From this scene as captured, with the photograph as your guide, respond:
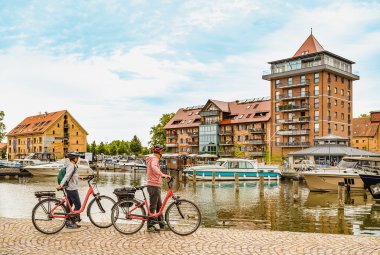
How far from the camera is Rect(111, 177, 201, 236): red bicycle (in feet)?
36.9

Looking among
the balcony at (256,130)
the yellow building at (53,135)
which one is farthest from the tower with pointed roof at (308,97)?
the yellow building at (53,135)

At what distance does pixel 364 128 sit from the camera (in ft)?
391

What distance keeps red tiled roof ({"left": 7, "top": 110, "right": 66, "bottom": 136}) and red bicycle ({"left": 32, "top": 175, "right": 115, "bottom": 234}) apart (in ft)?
334

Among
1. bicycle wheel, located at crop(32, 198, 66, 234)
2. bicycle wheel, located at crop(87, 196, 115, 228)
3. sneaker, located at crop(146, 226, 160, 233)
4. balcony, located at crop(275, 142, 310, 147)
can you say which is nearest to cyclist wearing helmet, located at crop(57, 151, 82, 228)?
bicycle wheel, located at crop(32, 198, 66, 234)

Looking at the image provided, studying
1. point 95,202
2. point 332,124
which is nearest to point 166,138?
point 332,124

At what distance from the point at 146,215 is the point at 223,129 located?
83.5 m

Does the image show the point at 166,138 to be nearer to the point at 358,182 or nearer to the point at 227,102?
the point at 227,102

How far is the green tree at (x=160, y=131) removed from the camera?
110688mm

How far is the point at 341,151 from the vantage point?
55.4 m

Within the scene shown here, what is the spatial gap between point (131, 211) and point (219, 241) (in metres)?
2.58

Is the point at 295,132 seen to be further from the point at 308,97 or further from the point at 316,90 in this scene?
the point at 316,90

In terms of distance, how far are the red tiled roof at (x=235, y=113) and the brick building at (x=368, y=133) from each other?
39.1 m

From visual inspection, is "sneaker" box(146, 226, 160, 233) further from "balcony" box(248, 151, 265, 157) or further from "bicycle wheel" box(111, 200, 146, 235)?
"balcony" box(248, 151, 265, 157)

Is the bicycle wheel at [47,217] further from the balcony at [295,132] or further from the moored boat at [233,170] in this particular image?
the balcony at [295,132]
